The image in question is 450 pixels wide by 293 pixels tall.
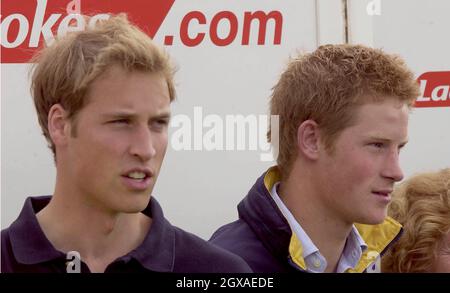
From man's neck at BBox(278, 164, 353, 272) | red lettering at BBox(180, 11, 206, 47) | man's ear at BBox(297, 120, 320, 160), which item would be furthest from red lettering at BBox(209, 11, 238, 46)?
man's neck at BBox(278, 164, 353, 272)

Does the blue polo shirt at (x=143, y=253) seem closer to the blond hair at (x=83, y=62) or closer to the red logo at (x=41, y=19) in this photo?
the blond hair at (x=83, y=62)

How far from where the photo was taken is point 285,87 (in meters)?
2.63

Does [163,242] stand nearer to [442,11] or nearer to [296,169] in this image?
[296,169]

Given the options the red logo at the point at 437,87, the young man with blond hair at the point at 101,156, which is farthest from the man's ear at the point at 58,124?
the red logo at the point at 437,87

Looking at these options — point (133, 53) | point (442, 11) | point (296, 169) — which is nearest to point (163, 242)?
point (133, 53)

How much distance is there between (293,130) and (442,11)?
0.78m

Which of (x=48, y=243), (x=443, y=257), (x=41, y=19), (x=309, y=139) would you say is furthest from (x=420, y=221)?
(x=41, y=19)

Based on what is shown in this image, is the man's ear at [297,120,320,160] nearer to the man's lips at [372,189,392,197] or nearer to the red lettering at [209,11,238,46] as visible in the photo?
the man's lips at [372,189,392,197]

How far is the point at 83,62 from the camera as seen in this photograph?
80.7 inches

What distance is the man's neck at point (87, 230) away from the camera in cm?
207

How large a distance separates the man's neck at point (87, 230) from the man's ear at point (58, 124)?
0.14 m

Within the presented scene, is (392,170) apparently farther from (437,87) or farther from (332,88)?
(437,87)

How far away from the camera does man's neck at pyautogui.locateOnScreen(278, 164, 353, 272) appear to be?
8.30 feet

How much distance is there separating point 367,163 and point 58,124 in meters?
Answer: 0.86
